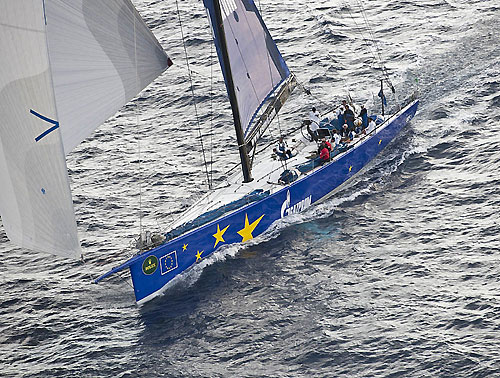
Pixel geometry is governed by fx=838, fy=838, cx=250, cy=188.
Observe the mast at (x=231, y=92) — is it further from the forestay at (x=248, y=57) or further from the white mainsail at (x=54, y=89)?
the white mainsail at (x=54, y=89)

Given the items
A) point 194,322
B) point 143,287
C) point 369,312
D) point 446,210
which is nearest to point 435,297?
point 369,312

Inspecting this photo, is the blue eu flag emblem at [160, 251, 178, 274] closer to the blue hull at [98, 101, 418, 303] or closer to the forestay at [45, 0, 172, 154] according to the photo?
the blue hull at [98, 101, 418, 303]

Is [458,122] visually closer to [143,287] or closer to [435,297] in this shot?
[435,297]

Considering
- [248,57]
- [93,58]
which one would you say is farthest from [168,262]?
[248,57]

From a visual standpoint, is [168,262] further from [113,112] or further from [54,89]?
[54,89]

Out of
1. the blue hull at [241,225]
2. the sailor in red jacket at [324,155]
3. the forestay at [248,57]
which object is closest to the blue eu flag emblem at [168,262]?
the blue hull at [241,225]

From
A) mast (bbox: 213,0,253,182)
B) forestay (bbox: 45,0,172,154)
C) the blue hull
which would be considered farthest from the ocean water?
forestay (bbox: 45,0,172,154)
